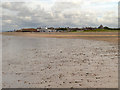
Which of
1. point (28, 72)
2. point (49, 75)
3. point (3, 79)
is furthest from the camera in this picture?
point (28, 72)

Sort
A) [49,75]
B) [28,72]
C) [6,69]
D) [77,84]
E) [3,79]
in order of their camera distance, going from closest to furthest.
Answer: [77,84], [3,79], [49,75], [28,72], [6,69]

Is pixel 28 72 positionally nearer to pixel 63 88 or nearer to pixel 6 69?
pixel 6 69

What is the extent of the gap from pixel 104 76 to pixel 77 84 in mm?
2606

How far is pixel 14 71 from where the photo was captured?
12.2 metres

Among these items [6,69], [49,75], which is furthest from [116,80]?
[6,69]

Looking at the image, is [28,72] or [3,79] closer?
[3,79]

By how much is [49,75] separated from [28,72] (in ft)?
6.15

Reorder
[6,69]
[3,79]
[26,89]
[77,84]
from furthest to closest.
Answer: [6,69], [3,79], [77,84], [26,89]

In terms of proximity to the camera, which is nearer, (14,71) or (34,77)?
(34,77)

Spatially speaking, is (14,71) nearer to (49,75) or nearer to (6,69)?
(6,69)

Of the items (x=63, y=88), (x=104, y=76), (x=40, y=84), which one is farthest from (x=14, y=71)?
(x=104, y=76)

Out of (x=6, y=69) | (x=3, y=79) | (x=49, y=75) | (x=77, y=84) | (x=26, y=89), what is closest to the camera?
(x=26, y=89)

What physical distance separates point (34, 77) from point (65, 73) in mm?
2378

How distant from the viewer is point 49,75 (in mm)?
11078
